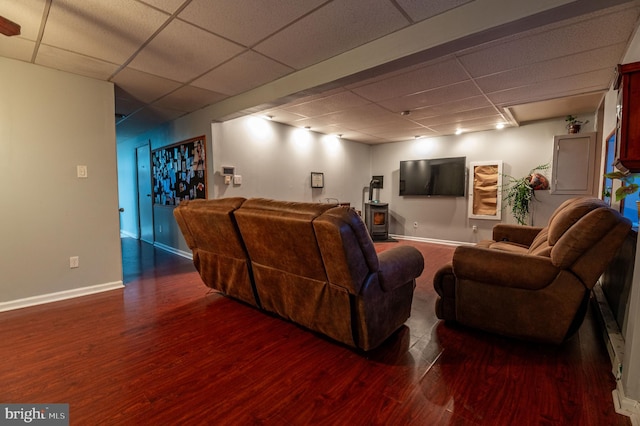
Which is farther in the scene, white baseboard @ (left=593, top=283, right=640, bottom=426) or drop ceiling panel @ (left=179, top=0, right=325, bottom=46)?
drop ceiling panel @ (left=179, top=0, right=325, bottom=46)

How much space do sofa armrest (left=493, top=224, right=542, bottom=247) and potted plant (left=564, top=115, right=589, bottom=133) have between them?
2.28 metres

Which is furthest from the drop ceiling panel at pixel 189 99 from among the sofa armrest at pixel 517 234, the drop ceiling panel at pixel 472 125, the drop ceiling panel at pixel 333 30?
the sofa armrest at pixel 517 234

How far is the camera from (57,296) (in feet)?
9.84

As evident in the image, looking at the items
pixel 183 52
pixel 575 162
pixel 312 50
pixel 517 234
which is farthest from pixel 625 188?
pixel 575 162

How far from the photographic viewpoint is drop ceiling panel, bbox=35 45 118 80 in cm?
260

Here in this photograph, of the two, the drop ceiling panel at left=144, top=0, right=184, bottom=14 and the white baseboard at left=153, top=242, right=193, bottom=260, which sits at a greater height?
the drop ceiling panel at left=144, top=0, right=184, bottom=14

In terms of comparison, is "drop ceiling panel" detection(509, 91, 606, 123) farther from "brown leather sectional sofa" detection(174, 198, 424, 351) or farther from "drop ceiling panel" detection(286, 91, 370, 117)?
"brown leather sectional sofa" detection(174, 198, 424, 351)

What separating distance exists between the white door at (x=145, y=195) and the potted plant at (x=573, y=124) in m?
7.62

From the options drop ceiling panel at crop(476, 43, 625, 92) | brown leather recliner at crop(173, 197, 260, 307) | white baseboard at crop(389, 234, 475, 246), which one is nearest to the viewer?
brown leather recliner at crop(173, 197, 260, 307)

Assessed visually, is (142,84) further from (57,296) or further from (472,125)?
(472,125)

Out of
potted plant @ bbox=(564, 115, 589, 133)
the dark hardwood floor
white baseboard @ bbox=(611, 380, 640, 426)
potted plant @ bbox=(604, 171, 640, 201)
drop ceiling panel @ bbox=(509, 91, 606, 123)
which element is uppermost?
drop ceiling panel @ bbox=(509, 91, 606, 123)

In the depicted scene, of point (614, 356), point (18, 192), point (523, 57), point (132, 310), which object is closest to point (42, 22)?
point (18, 192)

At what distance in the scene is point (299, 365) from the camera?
1.82 m

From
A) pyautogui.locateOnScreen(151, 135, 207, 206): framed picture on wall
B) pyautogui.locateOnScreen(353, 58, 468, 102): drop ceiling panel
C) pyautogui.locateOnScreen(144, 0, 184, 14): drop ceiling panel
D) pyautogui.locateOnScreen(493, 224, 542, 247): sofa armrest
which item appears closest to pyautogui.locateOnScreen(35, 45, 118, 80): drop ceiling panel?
pyautogui.locateOnScreen(144, 0, 184, 14): drop ceiling panel
